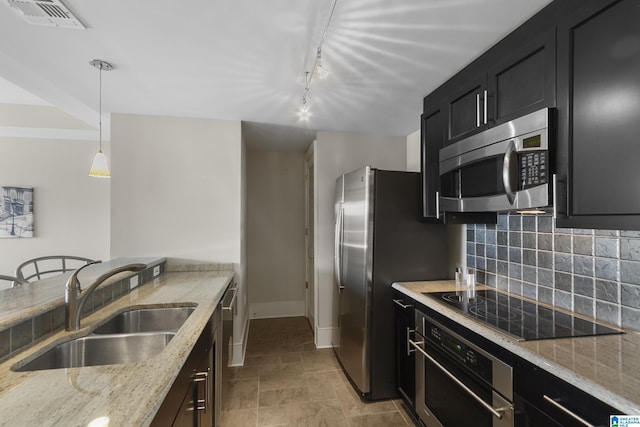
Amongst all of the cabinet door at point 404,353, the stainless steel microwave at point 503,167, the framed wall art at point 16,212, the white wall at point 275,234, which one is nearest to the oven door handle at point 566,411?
the stainless steel microwave at point 503,167

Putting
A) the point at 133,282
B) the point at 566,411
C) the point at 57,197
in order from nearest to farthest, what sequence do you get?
the point at 566,411
the point at 133,282
the point at 57,197

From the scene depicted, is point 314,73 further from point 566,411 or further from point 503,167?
point 566,411

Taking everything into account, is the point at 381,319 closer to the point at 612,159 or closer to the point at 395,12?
the point at 612,159

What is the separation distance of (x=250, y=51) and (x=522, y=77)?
4.78 ft

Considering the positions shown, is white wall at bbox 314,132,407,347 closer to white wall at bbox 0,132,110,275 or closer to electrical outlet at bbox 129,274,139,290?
electrical outlet at bbox 129,274,139,290

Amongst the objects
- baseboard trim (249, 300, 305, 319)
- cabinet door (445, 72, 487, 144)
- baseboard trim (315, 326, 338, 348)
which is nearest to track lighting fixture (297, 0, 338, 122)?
cabinet door (445, 72, 487, 144)

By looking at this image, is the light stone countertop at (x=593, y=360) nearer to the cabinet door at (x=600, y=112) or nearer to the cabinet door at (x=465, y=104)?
the cabinet door at (x=600, y=112)

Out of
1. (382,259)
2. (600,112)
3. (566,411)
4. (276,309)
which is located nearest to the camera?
(566,411)

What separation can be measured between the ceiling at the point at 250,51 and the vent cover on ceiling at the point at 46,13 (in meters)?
0.04

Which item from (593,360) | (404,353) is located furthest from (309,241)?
(593,360)

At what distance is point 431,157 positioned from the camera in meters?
2.18

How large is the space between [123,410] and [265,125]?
271 centimetres

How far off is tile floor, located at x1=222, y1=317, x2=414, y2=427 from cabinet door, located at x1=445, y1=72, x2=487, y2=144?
6.64 feet

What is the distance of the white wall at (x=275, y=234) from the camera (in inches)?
167
